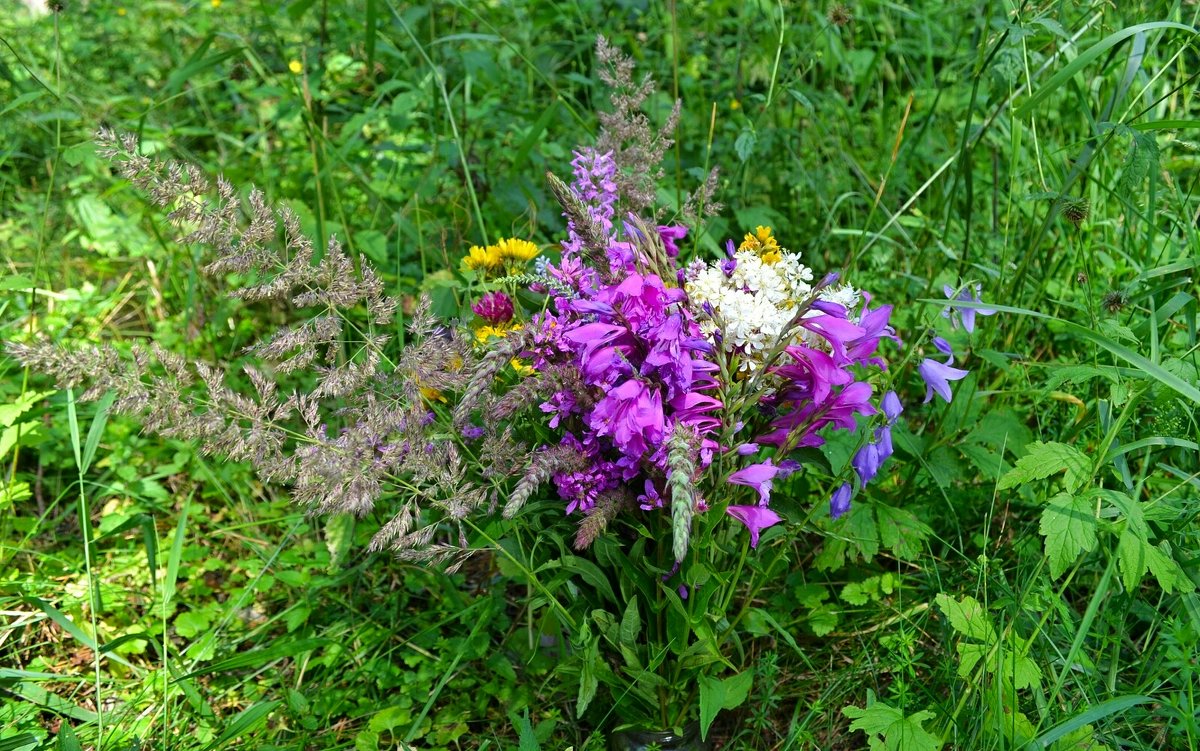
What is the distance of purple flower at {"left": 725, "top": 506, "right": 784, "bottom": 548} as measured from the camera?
4.47ft

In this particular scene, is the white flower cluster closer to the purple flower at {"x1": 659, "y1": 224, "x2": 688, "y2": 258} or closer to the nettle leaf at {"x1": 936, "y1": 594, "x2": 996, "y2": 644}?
the purple flower at {"x1": 659, "y1": 224, "x2": 688, "y2": 258}

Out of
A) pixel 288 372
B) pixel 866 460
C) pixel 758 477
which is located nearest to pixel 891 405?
pixel 866 460

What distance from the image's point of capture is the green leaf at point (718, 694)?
1.49 m

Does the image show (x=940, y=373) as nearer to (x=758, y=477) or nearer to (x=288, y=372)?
(x=758, y=477)

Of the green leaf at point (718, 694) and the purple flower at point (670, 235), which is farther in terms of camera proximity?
the purple flower at point (670, 235)

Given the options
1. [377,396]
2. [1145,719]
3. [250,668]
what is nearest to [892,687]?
[1145,719]

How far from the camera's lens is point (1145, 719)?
1.65 metres

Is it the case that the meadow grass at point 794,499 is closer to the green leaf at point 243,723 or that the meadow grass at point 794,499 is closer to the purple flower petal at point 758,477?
the green leaf at point 243,723

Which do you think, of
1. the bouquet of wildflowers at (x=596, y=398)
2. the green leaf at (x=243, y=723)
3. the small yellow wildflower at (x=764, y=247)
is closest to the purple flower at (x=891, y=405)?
the bouquet of wildflowers at (x=596, y=398)

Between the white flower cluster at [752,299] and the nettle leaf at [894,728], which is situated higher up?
the white flower cluster at [752,299]

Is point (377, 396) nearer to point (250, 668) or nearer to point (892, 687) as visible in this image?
point (250, 668)

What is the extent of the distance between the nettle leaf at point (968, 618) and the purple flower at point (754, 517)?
1.42 ft

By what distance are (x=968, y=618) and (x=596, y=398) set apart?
0.77m

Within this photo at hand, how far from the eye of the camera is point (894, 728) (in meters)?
1.45
